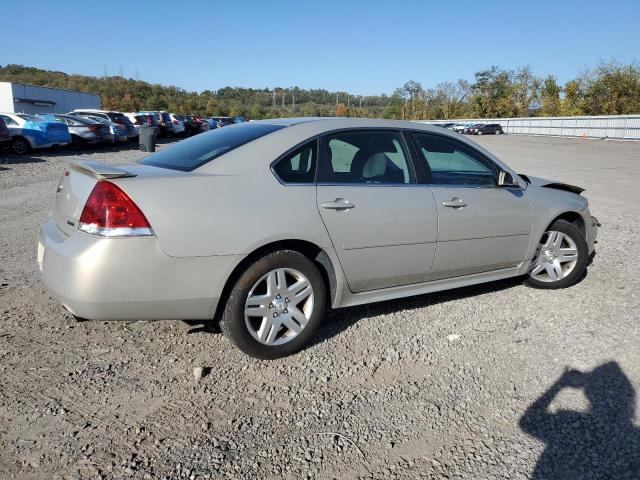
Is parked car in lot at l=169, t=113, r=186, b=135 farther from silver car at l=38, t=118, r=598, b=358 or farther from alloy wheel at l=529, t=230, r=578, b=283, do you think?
alloy wheel at l=529, t=230, r=578, b=283

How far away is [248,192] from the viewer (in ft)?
11.1

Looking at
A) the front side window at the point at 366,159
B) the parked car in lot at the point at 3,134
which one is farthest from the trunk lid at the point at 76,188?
the parked car in lot at the point at 3,134

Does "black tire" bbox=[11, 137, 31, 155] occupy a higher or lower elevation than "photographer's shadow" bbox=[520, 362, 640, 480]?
higher

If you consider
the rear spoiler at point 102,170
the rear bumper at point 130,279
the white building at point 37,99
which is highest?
the white building at point 37,99

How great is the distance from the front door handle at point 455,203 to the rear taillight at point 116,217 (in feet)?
7.41

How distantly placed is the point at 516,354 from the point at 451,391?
78 centimetres

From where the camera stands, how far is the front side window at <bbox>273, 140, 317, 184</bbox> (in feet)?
11.8

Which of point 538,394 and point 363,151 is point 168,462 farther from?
point 363,151

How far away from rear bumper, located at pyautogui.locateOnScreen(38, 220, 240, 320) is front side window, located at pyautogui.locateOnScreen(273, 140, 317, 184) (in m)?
0.69

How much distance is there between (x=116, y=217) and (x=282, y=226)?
3.24 feet

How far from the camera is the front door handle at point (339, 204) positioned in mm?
Result: 3617

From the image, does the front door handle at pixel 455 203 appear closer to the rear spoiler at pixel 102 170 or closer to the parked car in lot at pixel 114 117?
the rear spoiler at pixel 102 170

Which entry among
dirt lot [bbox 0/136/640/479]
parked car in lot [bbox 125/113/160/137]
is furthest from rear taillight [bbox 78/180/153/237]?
parked car in lot [bbox 125/113/160/137]

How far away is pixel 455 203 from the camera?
4223 mm
